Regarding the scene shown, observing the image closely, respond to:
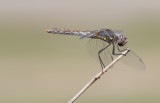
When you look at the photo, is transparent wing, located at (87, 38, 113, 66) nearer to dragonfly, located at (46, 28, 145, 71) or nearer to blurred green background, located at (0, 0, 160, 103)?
dragonfly, located at (46, 28, 145, 71)

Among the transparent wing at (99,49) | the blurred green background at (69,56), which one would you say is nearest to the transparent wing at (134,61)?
the transparent wing at (99,49)

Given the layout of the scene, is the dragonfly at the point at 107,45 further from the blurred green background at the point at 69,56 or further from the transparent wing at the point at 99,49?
the blurred green background at the point at 69,56

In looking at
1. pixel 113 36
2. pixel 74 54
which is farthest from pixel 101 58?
pixel 74 54

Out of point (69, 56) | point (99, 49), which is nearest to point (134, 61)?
point (99, 49)

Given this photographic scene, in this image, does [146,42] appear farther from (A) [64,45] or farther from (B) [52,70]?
(B) [52,70]

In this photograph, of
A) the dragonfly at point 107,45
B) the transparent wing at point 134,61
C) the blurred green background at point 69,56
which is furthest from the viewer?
the blurred green background at point 69,56
